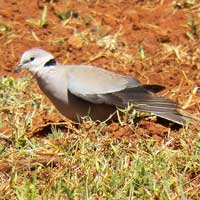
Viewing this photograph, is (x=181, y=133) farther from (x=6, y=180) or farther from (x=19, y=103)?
(x=19, y=103)

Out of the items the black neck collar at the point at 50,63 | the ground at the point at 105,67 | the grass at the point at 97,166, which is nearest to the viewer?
the grass at the point at 97,166

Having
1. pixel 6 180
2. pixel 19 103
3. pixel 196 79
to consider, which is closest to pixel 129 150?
pixel 6 180

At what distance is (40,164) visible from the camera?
5.64 m

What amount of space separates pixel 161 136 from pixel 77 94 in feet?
3.33

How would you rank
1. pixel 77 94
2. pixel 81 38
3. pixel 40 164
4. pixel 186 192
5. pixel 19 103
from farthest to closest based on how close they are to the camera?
pixel 81 38 → pixel 19 103 → pixel 77 94 → pixel 40 164 → pixel 186 192

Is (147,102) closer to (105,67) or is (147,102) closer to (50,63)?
(50,63)

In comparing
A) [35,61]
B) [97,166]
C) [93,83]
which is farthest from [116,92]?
[97,166]

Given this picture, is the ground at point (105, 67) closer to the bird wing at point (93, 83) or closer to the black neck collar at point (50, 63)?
the bird wing at point (93, 83)

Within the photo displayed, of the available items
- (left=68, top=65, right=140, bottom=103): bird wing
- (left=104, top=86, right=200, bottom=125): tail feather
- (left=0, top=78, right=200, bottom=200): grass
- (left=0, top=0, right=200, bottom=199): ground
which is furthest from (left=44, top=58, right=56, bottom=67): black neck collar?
(left=0, top=78, right=200, bottom=200): grass

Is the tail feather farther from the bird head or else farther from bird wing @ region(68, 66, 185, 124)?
the bird head

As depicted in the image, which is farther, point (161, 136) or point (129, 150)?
point (161, 136)

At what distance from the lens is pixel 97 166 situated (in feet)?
18.0

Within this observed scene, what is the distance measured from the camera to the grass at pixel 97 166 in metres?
5.22

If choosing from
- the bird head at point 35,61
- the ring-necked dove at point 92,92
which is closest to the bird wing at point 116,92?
the ring-necked dove at point 92,92
